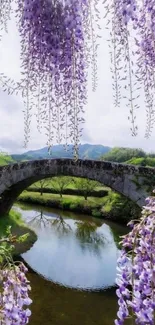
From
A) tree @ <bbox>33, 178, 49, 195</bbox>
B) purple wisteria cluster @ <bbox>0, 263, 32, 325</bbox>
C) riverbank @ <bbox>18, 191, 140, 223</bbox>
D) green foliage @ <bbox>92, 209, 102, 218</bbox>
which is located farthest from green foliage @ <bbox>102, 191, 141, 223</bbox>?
purple wisteria cluster @ <bbox>0, 263, 32, 325</bbox>

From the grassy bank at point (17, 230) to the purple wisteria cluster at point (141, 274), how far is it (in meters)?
19.1

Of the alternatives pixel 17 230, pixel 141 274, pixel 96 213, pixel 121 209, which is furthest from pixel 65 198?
pixel 141 274

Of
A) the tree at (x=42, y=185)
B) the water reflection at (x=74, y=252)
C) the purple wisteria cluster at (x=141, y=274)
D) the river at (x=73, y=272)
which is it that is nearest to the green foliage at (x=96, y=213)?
the water reflection at (x=74, y=252)

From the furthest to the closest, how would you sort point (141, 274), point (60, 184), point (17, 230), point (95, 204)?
point (60, 184)
point (95, 204)
point (17, 230)
point (141, 274)

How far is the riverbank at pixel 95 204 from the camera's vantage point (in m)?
30.6

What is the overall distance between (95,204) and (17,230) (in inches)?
498

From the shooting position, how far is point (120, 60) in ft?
5.59

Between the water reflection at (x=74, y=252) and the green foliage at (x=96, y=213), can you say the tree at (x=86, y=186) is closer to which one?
the green foliage at (x=96, y=213)

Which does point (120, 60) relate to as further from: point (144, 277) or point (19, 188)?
point (19, 188)

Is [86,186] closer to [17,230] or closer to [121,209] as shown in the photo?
[121,209]

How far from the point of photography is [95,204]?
35.7 m

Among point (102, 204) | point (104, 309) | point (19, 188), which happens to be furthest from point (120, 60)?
point (102, 204)

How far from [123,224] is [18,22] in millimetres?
28464

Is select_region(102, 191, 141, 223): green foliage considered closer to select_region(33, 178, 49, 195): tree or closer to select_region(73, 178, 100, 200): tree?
select_region(73, 178, 100, 200): tree
